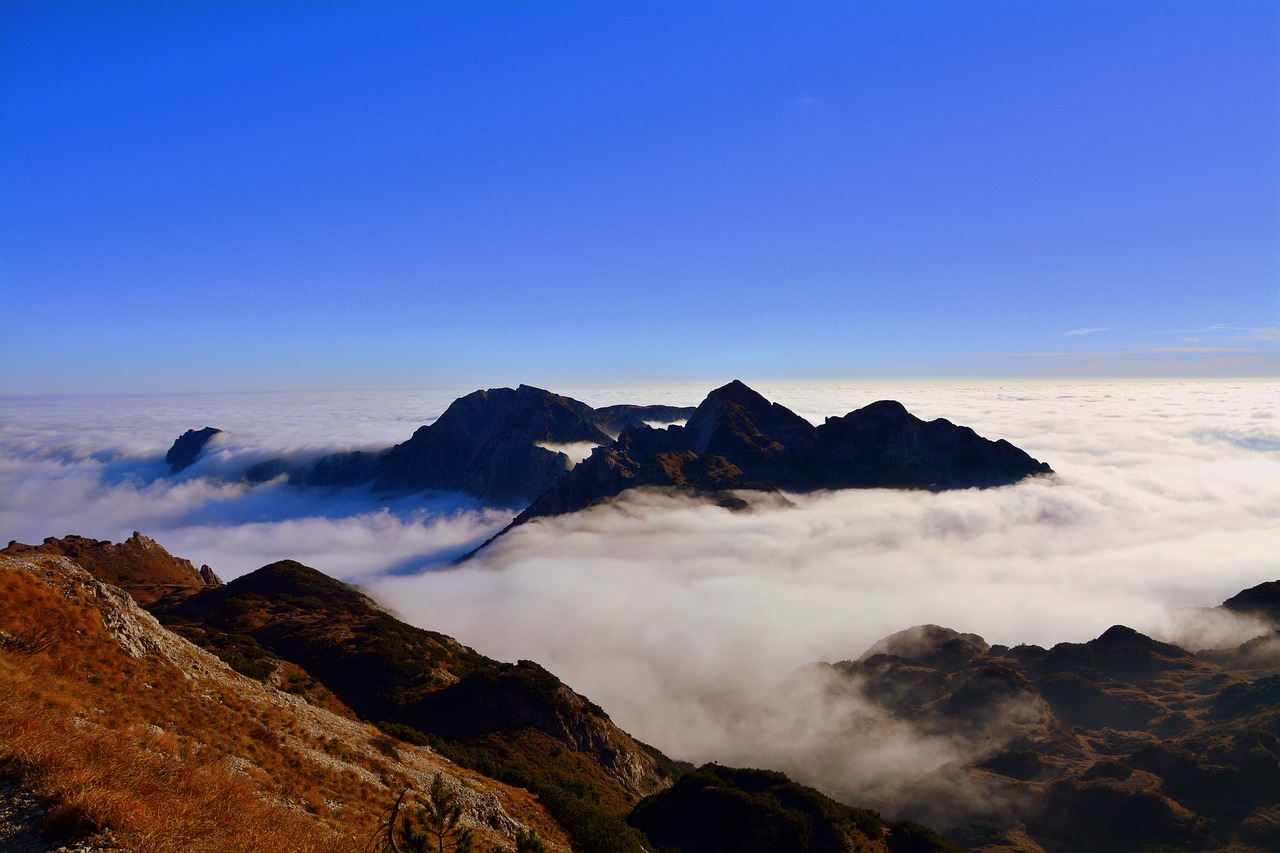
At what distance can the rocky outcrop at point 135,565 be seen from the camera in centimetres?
9831

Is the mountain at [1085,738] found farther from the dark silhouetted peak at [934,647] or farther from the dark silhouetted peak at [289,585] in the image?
the dark silhouetted peak at [289,585]

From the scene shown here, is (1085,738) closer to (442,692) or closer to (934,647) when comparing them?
(934,647)

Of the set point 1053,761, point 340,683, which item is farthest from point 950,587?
point 340,683

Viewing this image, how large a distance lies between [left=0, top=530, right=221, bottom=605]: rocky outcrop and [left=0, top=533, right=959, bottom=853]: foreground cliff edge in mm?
29052

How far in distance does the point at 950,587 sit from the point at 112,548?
206 meters

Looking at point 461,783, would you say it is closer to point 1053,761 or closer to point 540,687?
point 540,687

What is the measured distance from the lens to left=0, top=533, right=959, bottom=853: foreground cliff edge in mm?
15906

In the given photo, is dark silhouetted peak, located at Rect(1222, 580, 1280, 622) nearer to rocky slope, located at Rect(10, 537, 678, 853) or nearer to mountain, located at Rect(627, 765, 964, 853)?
mountain, located at Rect(627, 765, 964, 853)

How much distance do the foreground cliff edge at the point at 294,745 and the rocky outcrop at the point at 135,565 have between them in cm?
2905

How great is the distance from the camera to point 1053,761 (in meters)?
89.1

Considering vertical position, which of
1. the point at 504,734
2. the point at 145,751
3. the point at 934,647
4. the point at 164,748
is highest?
the point at 145,751

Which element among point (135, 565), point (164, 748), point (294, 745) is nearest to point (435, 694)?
point (294, 745)

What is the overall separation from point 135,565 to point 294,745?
364ft

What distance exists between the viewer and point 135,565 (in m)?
109
